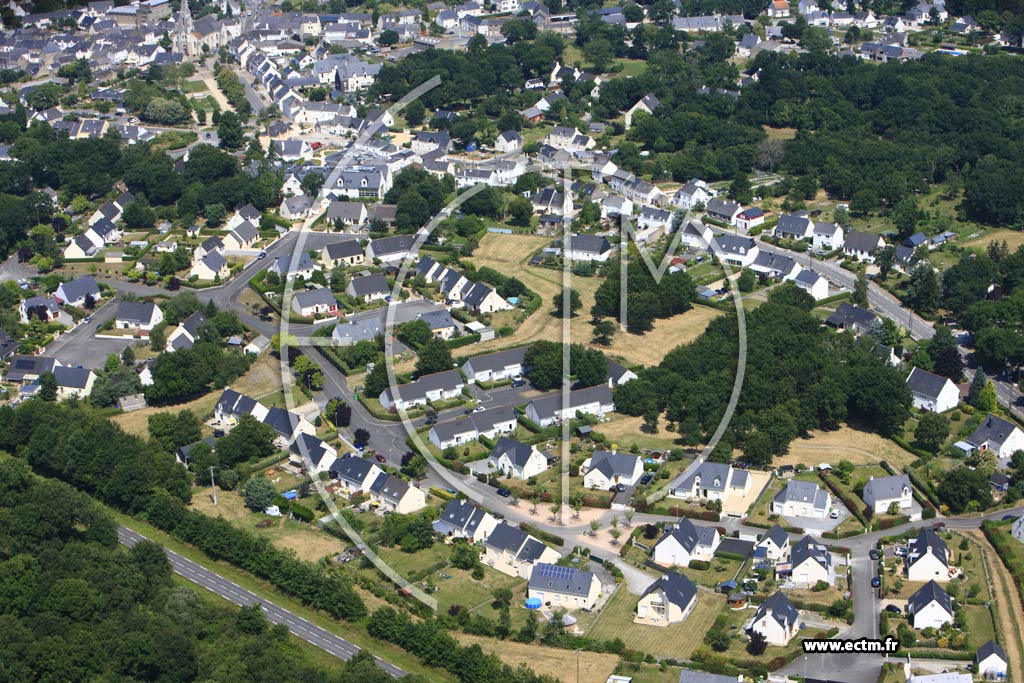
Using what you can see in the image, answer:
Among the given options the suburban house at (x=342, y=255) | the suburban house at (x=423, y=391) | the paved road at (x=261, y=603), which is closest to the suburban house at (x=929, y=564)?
the paved road at (x=261, y=603)

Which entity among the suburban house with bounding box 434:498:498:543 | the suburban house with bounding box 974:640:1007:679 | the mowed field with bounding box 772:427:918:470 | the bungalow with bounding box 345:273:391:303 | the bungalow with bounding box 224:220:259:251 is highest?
the suburban house with bounding box 974:640:1007:679

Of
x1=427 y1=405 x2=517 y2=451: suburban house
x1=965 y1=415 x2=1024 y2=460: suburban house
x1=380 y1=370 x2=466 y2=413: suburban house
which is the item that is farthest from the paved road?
x1=965 y1=415 x2=1024 y2=460: suburban house

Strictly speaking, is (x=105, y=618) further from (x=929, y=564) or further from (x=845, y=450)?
(x=845, y=450)

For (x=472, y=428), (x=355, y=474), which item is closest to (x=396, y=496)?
(x=355, y=474)

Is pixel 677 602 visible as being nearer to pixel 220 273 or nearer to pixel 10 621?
pixel 10 621

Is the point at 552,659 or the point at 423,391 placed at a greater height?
the point at 552,659

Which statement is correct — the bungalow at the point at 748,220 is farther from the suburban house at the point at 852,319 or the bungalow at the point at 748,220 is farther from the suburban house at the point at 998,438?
the suburban house at the point at 998,438

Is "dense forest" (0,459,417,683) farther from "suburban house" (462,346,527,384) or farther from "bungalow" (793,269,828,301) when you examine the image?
"bungalow" (793,269,828,301)
